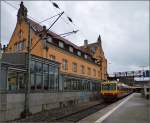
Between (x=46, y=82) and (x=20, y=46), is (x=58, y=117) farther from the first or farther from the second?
(x=20, y=46)

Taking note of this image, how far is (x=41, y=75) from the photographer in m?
23.2

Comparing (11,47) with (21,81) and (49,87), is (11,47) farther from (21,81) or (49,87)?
(21,81)

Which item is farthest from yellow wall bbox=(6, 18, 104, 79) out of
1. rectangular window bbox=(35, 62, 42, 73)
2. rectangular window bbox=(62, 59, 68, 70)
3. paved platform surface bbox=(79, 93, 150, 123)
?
paved platform surface bbox=(79, 93, 150, 123)

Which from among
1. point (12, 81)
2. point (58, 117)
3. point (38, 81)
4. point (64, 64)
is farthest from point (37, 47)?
point (58, 117)

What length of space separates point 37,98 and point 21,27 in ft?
60.1

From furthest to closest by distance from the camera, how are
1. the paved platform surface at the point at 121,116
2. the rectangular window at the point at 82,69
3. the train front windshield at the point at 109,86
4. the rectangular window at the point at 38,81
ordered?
the rectangular window at the point at 82,69
the train front windshield at the point at 109,86
the rectangular window at the point at 38,81
the paved platform surface at the point at 121,116

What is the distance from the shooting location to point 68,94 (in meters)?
30.2

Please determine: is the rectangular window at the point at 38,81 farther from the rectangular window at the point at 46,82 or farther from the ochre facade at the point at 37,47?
the ochre facade at the point at 37,47

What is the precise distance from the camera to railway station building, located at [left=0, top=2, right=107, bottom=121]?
59.8ft

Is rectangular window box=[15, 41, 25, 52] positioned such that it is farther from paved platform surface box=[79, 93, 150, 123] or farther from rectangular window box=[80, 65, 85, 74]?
paved platform surface box=[79, 93, 150, 123]

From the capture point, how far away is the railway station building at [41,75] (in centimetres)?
1822

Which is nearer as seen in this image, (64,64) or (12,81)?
(12,81)

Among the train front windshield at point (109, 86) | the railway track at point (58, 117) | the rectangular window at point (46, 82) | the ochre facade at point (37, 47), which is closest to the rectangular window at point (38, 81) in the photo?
the rectangular window at point (46, 82)

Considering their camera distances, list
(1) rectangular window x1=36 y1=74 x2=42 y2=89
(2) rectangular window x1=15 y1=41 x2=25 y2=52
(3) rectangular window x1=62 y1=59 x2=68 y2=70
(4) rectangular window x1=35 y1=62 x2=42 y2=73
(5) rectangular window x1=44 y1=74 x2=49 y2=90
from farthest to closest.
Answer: (3) rectangular window x1=62 y1=59 x2=68 y2=70 → (2) rectangular window x1=15 y1=41 x2=25 y2=52 → (5) rectangular window x1=44 y1=74 x2=49 y2=90 → (1) rectangular window x1=36 y1=74 x2=42 y2=89 → (4) rectangular window x1=35 y1=62 x2=42 y2=73
